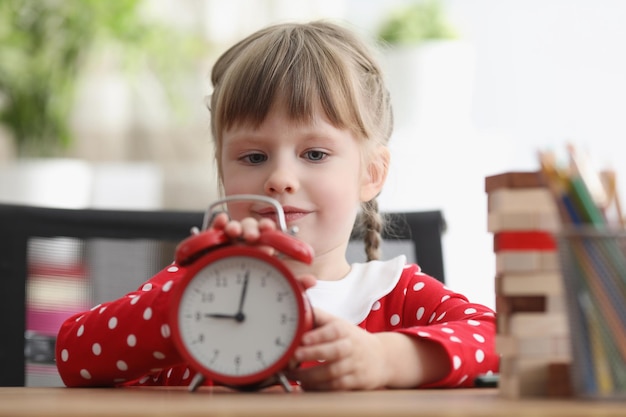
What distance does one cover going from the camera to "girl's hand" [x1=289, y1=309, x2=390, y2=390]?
0.89 metres

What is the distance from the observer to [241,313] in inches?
34.4

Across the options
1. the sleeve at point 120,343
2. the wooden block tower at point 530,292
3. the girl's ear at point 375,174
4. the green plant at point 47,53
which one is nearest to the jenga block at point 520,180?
the wooden block tower at point 530,292

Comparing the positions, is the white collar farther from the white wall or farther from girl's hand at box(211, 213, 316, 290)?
the white wall

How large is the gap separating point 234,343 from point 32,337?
32.4 inches

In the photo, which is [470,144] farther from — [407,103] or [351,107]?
[351,107]

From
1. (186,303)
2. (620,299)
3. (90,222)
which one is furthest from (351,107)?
→ (620,299)

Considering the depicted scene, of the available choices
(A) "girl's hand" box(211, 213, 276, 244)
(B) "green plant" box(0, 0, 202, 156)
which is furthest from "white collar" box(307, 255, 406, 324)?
(B) "green plant" box(0, 0, 202, 156)

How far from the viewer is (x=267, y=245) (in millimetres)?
901

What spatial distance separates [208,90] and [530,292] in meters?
3.06

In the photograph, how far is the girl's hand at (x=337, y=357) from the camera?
89 cm

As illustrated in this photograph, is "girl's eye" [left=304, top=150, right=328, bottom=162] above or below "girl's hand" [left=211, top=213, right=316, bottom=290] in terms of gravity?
above

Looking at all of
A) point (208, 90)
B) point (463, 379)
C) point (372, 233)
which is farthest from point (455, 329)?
point (208, 90)

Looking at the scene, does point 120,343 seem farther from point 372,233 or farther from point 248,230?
point 372,233

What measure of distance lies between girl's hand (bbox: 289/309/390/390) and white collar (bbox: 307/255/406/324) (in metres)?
0.39
